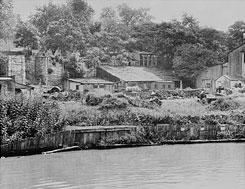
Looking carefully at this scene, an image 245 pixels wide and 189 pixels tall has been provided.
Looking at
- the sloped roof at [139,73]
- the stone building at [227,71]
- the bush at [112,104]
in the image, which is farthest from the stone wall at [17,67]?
the bush at [112,104]

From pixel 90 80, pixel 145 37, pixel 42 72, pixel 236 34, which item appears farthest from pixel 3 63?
pixel 236 34

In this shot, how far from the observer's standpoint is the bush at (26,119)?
25016 mm

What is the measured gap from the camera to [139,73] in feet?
209

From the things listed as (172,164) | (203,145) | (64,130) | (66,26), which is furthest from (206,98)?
(66,26)

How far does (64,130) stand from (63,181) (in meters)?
8.52

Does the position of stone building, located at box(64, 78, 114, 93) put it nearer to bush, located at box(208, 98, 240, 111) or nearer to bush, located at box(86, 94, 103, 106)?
bush, located at box(86, 94, 103, 106)

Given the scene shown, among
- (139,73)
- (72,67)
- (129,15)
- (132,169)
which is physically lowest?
(132,169)

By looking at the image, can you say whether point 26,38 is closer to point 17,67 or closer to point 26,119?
point 17,67

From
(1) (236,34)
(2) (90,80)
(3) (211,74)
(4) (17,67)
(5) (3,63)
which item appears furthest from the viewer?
(1) (236,34)

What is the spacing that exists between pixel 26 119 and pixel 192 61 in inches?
1601

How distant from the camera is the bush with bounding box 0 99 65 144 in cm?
2502

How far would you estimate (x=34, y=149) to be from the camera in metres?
24.8

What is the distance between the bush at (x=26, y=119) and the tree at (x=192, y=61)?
125 ft

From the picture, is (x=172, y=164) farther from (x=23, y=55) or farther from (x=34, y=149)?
(x=23, y=55)
